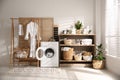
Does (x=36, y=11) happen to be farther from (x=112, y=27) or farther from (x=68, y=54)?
(x=112, y=27)

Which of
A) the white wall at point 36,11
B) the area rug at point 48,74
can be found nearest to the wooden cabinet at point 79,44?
the white wall at point 36,11

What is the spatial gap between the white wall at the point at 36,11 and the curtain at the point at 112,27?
1118 mm

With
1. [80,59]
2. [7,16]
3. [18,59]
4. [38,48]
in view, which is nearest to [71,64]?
[80,59]

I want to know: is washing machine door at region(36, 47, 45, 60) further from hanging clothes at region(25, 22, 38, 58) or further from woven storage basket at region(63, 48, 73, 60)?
woven storage basket at region(63, 48, 73, 60)

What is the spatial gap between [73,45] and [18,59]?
1.92m

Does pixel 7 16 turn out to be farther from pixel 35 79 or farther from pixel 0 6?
pixel 35 79

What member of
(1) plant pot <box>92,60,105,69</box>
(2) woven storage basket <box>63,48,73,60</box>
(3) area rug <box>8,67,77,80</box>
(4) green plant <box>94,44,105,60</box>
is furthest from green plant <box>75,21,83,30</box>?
(3) area rug <box>8,67,77,80</box>

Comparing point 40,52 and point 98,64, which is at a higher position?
point 40,52

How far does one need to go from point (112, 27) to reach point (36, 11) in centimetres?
285

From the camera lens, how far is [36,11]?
23.3 feet

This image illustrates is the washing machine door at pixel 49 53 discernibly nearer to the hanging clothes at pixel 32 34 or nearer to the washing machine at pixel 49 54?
the washing machine at pixel 49 54

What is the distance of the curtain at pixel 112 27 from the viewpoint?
5043 millimetres

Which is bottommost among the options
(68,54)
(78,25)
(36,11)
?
(68,54)

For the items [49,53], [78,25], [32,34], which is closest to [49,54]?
[49,53]
